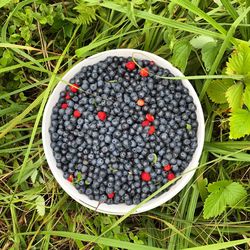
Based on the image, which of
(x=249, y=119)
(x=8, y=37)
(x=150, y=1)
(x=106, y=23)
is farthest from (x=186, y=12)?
(x=8, y=37)

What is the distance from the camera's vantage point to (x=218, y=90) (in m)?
1.36

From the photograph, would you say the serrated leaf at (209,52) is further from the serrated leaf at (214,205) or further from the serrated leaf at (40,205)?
the serrated leaf at (40,205)

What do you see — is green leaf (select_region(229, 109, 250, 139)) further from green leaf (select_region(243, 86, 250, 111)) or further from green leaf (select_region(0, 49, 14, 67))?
green leaf (select_region(0, 49, 14, 67))

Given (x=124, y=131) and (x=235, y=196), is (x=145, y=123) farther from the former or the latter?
(x=235, y=196)

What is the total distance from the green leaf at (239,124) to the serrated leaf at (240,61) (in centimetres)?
9

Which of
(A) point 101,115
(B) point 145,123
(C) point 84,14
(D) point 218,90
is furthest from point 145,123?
(C) point 84,14

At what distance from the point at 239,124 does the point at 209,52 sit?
19 cm

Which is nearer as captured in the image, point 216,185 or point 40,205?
point 216,185

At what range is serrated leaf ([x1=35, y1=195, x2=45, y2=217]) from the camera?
1446 millimetres

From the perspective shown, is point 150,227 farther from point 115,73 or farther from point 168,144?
point 115,73

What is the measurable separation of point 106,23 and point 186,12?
22 cm

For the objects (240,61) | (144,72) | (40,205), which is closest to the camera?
(240,61)

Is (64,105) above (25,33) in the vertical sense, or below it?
below

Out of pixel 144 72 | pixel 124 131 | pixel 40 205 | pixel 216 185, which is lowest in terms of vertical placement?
pixel 40 205
